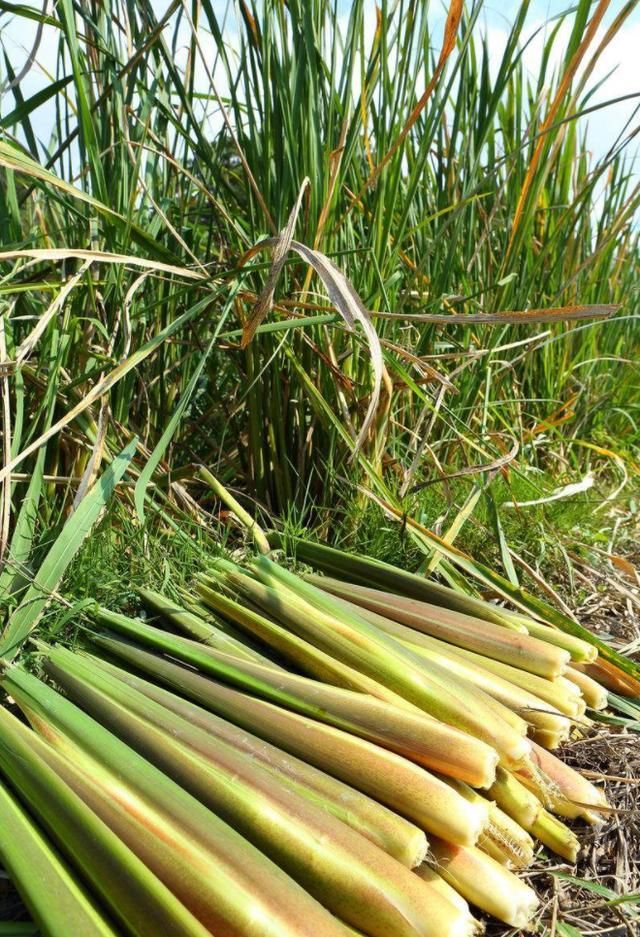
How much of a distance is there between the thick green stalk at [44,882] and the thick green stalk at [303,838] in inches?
A: 7.3

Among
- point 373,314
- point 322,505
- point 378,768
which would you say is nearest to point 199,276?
point 373,314

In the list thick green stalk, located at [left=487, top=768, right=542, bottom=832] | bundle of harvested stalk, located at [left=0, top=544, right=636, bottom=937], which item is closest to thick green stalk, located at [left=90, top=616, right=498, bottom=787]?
bundle of harvested stalk, located at [left=0, top=544, right=636, bottom=937]

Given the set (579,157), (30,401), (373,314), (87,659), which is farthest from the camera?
(579,157)

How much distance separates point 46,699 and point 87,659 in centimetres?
14

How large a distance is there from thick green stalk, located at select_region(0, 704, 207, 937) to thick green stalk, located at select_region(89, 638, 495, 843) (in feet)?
0.88

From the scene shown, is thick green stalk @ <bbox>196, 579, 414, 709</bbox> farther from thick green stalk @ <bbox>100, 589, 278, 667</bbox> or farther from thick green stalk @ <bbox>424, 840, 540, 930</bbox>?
thick green stalk @ <bbox>424, 840, 540, 930</bbox>

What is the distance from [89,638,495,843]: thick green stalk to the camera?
111 cm

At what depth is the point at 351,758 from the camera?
3.85 feet

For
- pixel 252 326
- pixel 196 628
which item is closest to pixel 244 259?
pixel 252 326

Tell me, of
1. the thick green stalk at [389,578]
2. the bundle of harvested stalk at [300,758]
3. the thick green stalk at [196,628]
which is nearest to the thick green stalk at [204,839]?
the bundle of harvested stalk at [300,758]

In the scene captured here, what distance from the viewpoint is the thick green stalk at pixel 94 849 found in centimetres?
88

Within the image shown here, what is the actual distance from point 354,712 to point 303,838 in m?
0.24

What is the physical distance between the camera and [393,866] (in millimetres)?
1035

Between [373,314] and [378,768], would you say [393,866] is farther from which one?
[373,314]
